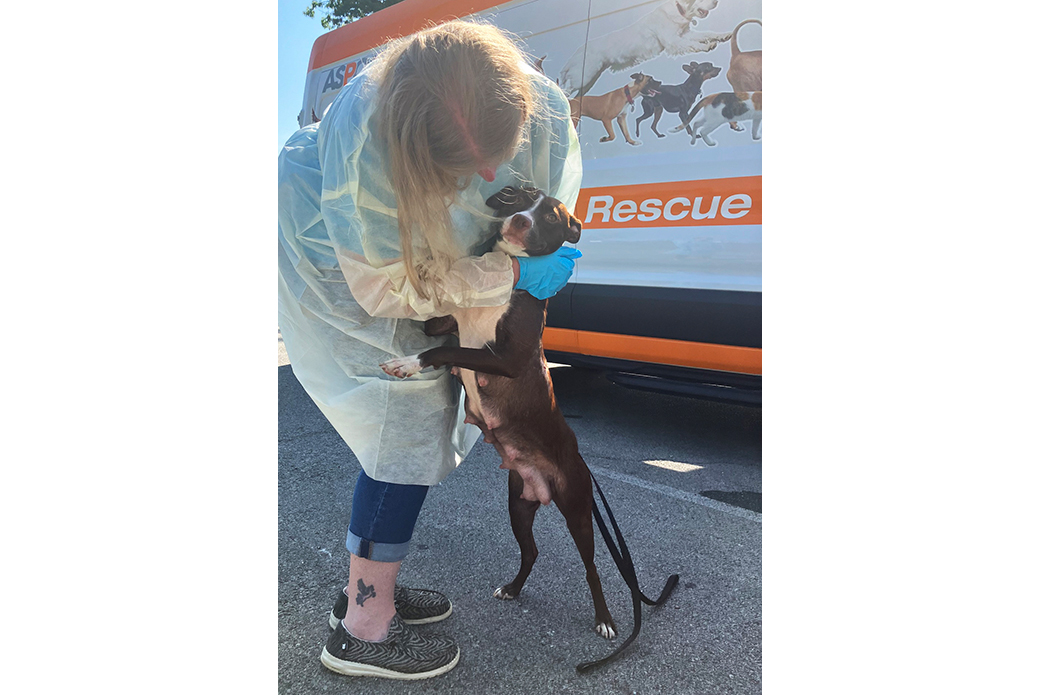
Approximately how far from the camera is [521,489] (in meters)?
1.77

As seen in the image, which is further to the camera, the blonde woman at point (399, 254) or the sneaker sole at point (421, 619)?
the sneaker sole at point (421, 619)

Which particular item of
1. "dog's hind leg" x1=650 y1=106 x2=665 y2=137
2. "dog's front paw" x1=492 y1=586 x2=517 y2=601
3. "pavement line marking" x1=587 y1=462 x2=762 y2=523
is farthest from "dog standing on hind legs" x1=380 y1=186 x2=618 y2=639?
"dog's hind leg" x1=650 y1=106 x2=665 y2=137

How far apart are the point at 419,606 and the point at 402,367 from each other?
758 mm

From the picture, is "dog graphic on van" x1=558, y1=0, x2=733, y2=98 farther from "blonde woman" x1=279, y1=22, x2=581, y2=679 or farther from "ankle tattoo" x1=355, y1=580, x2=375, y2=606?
"ankle tattoo" x1=355, y1=580, x2=375, y2=606

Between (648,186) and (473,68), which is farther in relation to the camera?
(648,186)

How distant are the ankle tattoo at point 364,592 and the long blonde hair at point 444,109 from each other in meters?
0.85

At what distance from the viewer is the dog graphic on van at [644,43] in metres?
2.68

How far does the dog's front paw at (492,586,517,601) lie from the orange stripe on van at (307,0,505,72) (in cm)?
235

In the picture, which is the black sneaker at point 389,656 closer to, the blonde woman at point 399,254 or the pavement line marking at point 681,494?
the blonde woman at point 399,254

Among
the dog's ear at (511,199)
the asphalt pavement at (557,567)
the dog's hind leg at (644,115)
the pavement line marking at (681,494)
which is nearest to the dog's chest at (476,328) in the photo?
the dog's ear at (511,199)
